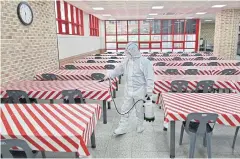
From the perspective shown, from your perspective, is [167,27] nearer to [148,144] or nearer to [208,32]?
[208,32]

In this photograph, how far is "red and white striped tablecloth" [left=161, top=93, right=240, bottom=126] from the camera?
2.65m

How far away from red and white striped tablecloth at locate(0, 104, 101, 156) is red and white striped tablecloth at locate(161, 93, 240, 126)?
3.27ft

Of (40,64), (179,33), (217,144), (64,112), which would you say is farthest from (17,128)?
(179,33)

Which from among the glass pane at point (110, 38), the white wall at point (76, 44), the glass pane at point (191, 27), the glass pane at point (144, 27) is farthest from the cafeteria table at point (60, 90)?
the glass pane at point (191, 27)

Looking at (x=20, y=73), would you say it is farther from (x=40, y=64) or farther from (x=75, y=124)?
(x=75, y=124)

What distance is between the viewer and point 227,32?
10.6 m

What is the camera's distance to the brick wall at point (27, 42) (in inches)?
172

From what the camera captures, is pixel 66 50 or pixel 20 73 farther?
pixel 66 50

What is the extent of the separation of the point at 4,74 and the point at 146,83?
2.85 m

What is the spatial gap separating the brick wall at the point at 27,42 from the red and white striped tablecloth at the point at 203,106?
125 inches

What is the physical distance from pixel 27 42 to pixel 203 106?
163 inches

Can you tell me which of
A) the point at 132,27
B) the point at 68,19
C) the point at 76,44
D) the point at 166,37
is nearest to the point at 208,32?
the point at 166,37

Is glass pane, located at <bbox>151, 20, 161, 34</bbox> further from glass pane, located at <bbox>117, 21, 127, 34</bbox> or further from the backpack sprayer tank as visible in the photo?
the backpack sprayer tank

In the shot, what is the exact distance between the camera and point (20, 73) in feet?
16.1
